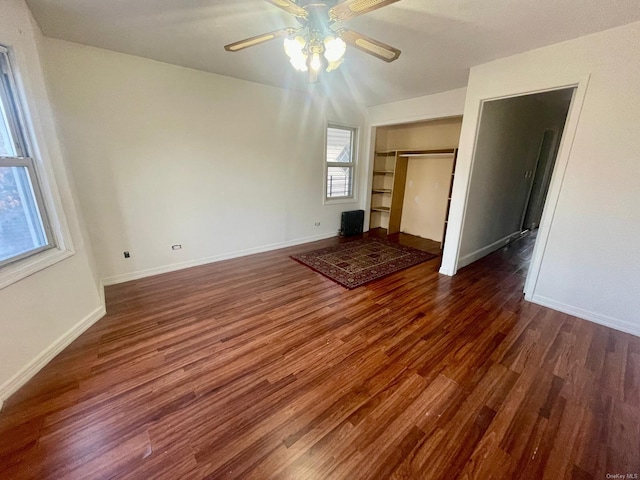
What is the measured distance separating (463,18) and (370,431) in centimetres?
303

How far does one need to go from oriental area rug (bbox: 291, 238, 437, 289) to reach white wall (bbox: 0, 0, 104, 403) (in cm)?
252

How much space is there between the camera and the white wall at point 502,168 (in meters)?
3.38

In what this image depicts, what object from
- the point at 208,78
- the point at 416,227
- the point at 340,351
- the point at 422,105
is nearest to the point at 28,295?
the point at 340,351

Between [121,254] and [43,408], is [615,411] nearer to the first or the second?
[43,408]

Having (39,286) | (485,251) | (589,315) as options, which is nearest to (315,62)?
(39,286)

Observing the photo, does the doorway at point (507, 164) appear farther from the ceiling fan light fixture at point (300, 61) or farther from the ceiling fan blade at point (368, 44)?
the ceiling fan light fixture at point (300, 61)

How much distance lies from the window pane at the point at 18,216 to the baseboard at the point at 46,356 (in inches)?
28.8


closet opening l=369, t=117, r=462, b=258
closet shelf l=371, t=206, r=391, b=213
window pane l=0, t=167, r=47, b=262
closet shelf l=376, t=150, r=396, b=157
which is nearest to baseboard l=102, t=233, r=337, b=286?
window pane l=0, t=167, r=47, b=262

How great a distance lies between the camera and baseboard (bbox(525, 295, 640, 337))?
238 centimetres

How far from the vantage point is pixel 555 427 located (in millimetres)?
1490

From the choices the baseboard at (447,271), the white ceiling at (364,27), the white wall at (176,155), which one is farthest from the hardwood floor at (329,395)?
the white ceiling at (364,27)

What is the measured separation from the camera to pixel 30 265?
1.82 metres

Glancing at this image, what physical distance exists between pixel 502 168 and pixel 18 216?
5544 millimetres

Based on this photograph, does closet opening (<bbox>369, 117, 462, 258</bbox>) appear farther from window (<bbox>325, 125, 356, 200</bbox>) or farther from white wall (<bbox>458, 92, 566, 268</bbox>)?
white wall (<bbox>458, 92, 566, 268</bbox>)
